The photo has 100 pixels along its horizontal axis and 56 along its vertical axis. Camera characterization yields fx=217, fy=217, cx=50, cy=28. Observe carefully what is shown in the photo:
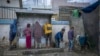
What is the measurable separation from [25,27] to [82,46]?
4.66 metres

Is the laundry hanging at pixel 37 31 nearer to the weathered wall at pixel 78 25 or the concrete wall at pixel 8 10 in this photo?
the concrete wall at pixel 8 10

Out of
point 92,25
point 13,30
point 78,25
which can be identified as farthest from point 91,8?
point 13,30

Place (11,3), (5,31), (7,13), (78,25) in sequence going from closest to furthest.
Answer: (5,31)
(78,25)
(7,13)
(11,3)

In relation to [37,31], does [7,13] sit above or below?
above

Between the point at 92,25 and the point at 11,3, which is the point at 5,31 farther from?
the point at 92,25

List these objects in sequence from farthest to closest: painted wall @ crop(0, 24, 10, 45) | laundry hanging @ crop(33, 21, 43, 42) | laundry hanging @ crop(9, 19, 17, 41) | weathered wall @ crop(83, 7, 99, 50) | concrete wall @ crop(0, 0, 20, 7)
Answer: concrete wall @ crop(0, 0, 20, 7), painted wall @ crop(0, 24, 10, 45), laundry hanging @ crop(33, 21, 43, 42), laundry hanging @ crop(9, 19, 17, 41), weathered wall @ crop(83, 7, 99, 50)

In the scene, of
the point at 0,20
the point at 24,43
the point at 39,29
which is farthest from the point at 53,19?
the point at 0,20

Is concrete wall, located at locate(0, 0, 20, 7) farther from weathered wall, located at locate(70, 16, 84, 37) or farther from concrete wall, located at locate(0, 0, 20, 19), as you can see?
weathered wall, located at locate(70, 16, 84, 37)

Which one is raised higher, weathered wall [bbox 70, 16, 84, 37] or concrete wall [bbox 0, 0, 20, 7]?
concrete wall [bbox 0, 0, 20, 7]

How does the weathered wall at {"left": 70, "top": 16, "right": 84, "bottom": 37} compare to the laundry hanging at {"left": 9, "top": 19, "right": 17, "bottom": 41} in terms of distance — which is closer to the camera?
the laundry hanging at {"left": 9, "top": 19, "right": 17, "bottom": 41}

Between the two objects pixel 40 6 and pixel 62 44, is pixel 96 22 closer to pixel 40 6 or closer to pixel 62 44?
pixel 62 44

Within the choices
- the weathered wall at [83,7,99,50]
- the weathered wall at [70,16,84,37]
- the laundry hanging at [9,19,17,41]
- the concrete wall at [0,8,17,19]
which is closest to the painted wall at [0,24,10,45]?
the laundry hanging at [9,19,17,41]

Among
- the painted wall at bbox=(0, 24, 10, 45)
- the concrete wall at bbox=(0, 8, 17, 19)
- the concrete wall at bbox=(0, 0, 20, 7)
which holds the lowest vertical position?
the painted wall at bbox=(0, 24, 10, 45)

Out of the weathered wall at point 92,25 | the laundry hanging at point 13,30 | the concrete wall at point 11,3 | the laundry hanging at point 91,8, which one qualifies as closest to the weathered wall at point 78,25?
the weathered wall at point 92,25
